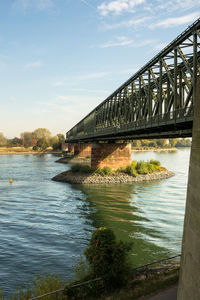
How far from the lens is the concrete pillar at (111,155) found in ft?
208

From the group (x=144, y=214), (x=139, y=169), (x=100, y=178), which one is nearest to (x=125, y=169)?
(x=139, y=169)

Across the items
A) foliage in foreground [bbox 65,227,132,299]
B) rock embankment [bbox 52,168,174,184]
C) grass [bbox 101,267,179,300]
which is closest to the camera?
grass [bbox 101,267,179,300]

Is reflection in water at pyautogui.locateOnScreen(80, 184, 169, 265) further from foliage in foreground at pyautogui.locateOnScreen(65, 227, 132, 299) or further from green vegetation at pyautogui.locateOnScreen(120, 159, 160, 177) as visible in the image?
green vegetation at pyautogui.locateOnScreen(120, 159, 160, 177)

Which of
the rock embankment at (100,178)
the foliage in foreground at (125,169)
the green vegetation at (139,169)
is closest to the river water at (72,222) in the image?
the rock embankment at (100,178)

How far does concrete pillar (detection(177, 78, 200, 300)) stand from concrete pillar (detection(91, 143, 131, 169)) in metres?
52.2

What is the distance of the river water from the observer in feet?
67.8

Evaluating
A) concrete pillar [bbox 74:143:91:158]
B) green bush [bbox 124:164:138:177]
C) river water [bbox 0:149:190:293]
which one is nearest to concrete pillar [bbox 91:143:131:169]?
green bush [bbox 124:164:138:177]

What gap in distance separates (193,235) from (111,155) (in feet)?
178

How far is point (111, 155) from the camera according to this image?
211 feet

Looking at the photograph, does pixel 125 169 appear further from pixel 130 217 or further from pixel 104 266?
pixel 104 266

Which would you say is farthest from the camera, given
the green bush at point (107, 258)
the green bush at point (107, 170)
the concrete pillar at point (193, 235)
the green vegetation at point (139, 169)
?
the green vegetation at point (139, 169)

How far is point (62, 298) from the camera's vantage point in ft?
42.9

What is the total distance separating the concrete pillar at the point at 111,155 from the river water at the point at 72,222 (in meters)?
10.1

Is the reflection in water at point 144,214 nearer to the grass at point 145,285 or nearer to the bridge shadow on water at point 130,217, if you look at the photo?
the bridge shadow on water at point 130,217
